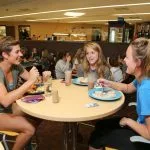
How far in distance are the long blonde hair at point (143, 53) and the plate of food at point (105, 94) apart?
0.39 metres

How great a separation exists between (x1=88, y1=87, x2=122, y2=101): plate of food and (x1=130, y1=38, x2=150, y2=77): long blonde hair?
0.39m

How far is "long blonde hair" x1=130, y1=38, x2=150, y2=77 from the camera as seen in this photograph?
1.41 meters

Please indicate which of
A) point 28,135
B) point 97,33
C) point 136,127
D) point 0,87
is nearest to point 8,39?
point 0,87

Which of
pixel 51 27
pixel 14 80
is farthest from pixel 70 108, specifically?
pixel 51 27

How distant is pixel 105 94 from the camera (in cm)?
183

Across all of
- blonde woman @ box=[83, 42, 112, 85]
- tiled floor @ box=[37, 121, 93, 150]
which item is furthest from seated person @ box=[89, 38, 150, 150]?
tiled floor @ box=[37, 121, 93, 150]

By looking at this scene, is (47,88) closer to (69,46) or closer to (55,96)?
(55,96)

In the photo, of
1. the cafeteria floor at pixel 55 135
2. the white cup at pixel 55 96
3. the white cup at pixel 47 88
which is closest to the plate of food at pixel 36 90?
the white cup at pixel 47 88

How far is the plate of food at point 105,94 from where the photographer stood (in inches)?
68.3

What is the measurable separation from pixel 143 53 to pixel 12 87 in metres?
1.23

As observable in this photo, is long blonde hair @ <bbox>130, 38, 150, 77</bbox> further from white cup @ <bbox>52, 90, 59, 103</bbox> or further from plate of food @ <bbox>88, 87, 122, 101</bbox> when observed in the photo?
white cup @ <bbox>52, 90, 59, 103</bbox>

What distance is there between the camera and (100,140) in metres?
1.59

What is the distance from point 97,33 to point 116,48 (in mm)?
1999

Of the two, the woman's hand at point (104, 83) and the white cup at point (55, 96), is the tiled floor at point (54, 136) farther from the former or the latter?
the white cup at point (55, 96)
